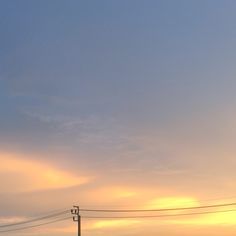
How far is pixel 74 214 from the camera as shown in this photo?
160 m

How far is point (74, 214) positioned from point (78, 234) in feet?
24.2

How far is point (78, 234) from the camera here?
153500mm
